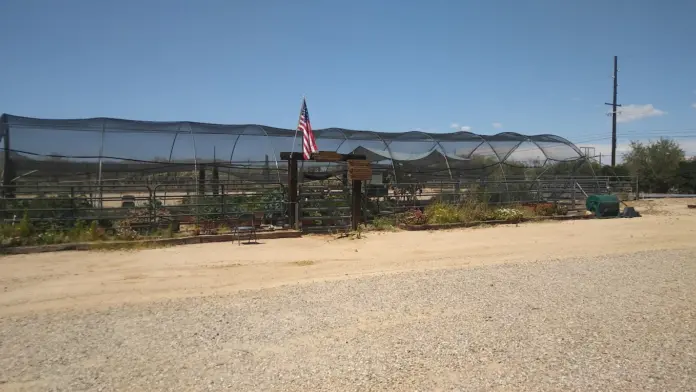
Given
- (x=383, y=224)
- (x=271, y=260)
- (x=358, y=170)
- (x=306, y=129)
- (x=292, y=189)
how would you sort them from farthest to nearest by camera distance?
(x=383, y=224)
(x=358, y=170)
(x=292, y=189)
(x=306, y=129)
(x=271, y=260)

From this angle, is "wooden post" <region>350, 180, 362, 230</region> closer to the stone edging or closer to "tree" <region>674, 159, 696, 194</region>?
the stone edging

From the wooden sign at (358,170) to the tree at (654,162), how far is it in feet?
123

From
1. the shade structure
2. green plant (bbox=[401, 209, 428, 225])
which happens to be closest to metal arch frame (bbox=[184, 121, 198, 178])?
the shade structure

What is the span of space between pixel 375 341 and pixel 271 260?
5.86 meters

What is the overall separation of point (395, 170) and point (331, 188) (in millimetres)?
5591

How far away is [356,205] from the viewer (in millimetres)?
16469

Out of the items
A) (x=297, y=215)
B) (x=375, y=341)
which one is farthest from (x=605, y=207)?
(x=375, y=341)

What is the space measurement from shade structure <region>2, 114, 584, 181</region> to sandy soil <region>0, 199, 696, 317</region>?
5.05 metres

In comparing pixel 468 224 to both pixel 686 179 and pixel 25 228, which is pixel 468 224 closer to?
pixel 25 228

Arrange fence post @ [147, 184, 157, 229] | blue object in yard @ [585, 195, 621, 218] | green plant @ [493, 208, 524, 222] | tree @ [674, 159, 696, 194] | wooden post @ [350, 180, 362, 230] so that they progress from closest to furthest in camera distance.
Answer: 1. fence post @ [147, 184, 157, 229]
2. wooden post @ [350, 180, 362, 230]
3. green plant @ [493, 208, 524, 222]
4. blue object in yard @ [585, 195, 621, 218]
5. tree @ [674, 159, 696, 194]

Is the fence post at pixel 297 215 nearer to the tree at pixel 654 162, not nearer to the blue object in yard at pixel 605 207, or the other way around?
the blue object in yard at pixel 605 207

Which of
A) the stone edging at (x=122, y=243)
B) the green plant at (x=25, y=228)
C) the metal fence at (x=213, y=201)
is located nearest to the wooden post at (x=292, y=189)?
the metal fence at (x=213, y=201)

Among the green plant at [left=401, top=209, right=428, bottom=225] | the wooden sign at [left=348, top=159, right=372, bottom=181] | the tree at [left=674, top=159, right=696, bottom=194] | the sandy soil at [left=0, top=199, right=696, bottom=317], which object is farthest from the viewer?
the tree at [left=674, top=159, right=696, bottom=194]

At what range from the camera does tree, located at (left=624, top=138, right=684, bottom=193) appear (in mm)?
44656
